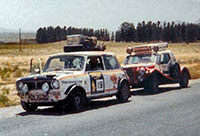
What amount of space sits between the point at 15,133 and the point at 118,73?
21.9 ft

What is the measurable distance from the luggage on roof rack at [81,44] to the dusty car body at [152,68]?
2.94 meters

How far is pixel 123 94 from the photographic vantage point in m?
15.6

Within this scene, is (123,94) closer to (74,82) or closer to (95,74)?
(95,74)

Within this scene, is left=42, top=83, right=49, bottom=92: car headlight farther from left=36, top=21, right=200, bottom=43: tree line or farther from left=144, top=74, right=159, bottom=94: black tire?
left=36, top=21, right=200, bottom=43: tree line

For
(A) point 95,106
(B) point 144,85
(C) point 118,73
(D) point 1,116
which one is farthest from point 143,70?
(D) point 1,116

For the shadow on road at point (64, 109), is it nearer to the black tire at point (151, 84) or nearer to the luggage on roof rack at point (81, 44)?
the luggage on roof rack at point (81, 44)

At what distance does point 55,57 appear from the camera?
571 inches

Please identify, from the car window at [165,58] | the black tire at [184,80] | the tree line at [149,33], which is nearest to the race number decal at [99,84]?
the car window at [165,58]

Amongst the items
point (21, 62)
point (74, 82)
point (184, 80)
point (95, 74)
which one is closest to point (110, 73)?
point (95, 74)

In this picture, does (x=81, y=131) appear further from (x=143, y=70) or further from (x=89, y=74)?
(x=143, y=70)

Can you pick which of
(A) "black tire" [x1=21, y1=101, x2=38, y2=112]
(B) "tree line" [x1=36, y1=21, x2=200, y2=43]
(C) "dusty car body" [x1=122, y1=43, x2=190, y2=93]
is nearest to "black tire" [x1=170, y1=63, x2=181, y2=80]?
(C) "dusty car body" [x1=122, y1=43, x2=190, y2=93]

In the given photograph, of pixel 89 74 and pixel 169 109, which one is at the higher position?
pixel 89 74

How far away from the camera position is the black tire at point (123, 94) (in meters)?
15.5

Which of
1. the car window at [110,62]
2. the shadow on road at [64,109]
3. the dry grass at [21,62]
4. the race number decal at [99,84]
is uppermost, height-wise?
the car window at [110,62]
